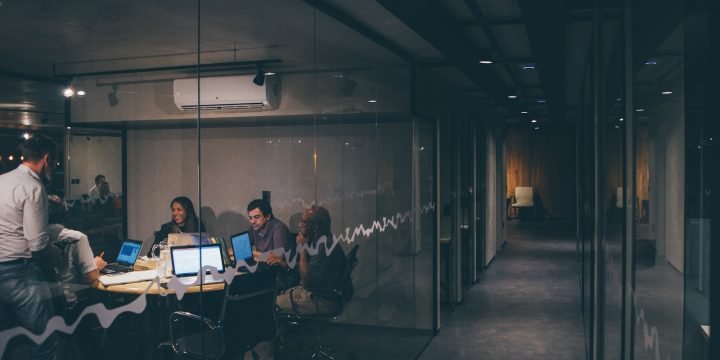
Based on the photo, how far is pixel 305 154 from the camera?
330 centimetres

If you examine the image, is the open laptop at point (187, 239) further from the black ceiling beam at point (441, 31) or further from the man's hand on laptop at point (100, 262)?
the black ceiling beam at point (441, 31)

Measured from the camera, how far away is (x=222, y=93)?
2.40m

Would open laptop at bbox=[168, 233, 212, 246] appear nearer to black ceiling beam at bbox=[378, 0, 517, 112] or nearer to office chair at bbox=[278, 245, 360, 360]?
office chair at bbox=[278, 245, 360, 360]

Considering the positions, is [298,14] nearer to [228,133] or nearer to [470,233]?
[228,133]

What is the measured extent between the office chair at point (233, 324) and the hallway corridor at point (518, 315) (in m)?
3.27

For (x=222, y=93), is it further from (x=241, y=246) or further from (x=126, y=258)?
(x=126, y=258)

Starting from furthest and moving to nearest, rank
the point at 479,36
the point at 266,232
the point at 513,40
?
the point at 513,40 < the point at 479,36 < the point at 266,232

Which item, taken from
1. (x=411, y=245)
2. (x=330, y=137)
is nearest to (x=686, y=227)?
(x=330, y=137)

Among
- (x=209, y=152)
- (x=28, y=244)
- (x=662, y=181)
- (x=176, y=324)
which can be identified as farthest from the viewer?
(x=209, y=152)

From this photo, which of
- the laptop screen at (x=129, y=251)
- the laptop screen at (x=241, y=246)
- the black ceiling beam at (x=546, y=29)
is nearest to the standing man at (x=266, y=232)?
the laptop screen at (x=241, y=246)

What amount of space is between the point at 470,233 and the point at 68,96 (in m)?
Answer: 8.12

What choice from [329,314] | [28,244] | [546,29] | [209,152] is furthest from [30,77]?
[546,29]

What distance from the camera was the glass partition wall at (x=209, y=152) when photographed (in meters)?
1.72

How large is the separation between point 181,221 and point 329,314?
1967mm
